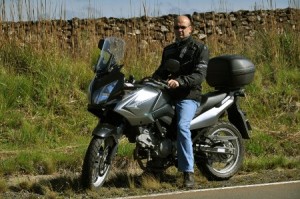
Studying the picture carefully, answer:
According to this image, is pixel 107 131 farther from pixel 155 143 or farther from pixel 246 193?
pixel 246 193

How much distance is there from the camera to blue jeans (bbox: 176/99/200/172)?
7.62m

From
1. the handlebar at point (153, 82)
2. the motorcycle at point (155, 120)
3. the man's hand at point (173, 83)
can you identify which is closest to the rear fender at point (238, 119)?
the motorcycle at point (155, 120)

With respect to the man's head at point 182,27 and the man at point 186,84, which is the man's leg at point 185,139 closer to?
the man at point 186,84

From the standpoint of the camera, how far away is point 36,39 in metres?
12.4

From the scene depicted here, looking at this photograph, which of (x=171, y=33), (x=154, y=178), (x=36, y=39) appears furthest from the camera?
(x=171, y=33)

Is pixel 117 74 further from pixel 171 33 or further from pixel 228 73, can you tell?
pixel 171 33

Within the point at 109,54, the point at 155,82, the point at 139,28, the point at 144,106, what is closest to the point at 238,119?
the point at 155,82

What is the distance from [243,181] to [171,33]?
9.60 meters

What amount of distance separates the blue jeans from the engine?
0.54 feet

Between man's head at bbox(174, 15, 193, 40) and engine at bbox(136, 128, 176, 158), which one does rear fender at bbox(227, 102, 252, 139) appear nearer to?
engine at bbox(136, 128, 176, 158)

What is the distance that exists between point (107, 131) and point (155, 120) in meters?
0.69

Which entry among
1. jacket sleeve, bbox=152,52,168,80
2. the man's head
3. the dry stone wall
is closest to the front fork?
jacket sleeve, bbox=152,52,168,80

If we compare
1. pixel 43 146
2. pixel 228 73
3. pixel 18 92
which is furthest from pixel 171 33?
pixel 228 73

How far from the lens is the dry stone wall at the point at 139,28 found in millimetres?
12594
